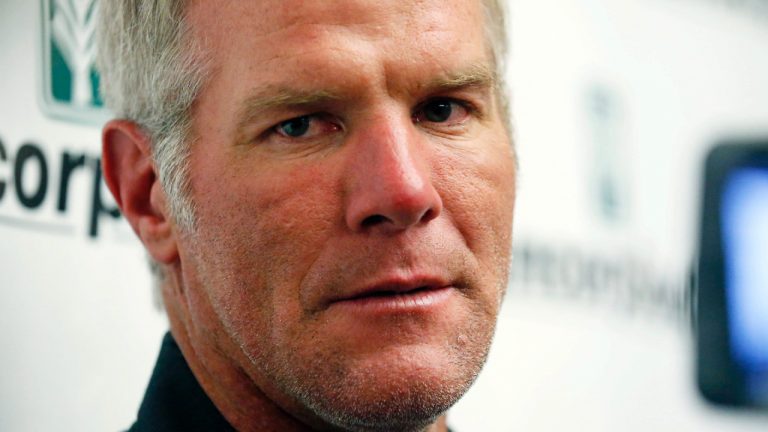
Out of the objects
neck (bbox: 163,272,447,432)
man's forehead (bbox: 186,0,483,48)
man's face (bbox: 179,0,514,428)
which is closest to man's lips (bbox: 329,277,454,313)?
man's face (bbox: 179,0,514,428)

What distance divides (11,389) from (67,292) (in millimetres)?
192

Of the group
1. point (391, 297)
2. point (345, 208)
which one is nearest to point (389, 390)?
point (391, 297)

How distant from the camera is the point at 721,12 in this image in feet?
10.4

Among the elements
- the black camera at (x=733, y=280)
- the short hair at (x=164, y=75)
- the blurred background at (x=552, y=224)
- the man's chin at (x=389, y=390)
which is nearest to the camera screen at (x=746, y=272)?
the black camera at (x=733, y=280)

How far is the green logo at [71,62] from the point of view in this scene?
5.80ft

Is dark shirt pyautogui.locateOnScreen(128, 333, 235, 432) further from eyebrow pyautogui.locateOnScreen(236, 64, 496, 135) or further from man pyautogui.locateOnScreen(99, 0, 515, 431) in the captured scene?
eyebrow pyautogui.locateOnScreen(236, 64, 496, 135)

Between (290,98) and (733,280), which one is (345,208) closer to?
(290,98)

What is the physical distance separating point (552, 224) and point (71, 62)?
1.33 metres

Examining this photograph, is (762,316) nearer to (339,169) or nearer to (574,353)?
(574,353)

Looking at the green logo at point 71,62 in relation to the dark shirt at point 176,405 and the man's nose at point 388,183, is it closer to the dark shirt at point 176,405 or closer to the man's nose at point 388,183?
the dark shirt at point 176,405

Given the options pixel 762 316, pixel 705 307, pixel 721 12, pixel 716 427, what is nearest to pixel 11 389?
pixel 705 307

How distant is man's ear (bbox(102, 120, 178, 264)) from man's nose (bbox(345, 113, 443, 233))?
34 centimetres

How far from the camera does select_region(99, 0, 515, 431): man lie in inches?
47.6

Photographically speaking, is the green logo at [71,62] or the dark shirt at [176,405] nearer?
the dark shirt at [176,405]
